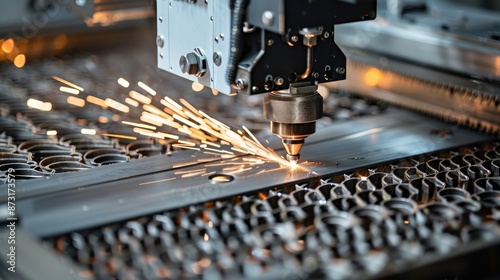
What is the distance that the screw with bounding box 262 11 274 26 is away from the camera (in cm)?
180

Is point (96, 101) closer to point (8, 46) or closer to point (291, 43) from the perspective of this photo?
point (8, 46)

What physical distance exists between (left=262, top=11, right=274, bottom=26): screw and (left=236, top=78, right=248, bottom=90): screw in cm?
16

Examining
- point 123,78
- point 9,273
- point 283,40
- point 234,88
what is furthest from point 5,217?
point 123,78

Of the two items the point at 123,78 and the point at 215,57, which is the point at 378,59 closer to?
the point at 123,78

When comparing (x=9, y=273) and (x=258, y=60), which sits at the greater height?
(x=258, y=60)

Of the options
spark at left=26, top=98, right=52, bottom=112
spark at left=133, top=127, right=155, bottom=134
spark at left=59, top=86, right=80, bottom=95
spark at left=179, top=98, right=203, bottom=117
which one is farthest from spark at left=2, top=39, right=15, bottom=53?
spark at left=133, top=127, right=155, bottom=134

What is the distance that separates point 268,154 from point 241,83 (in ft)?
1.40

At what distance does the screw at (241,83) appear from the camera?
1.90 metres

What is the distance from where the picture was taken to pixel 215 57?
6.49 feet

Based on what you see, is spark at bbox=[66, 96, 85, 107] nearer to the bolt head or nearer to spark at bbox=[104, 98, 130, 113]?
spark at bbox=[104, 98, 130, 113]

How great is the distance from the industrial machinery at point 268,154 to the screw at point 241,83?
1 centimetres

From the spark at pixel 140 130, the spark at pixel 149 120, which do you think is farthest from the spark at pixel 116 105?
the spark at pixel 140 130

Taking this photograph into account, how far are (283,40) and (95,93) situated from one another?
4.36ft

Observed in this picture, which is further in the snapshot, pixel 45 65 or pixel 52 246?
pixel 45 65
